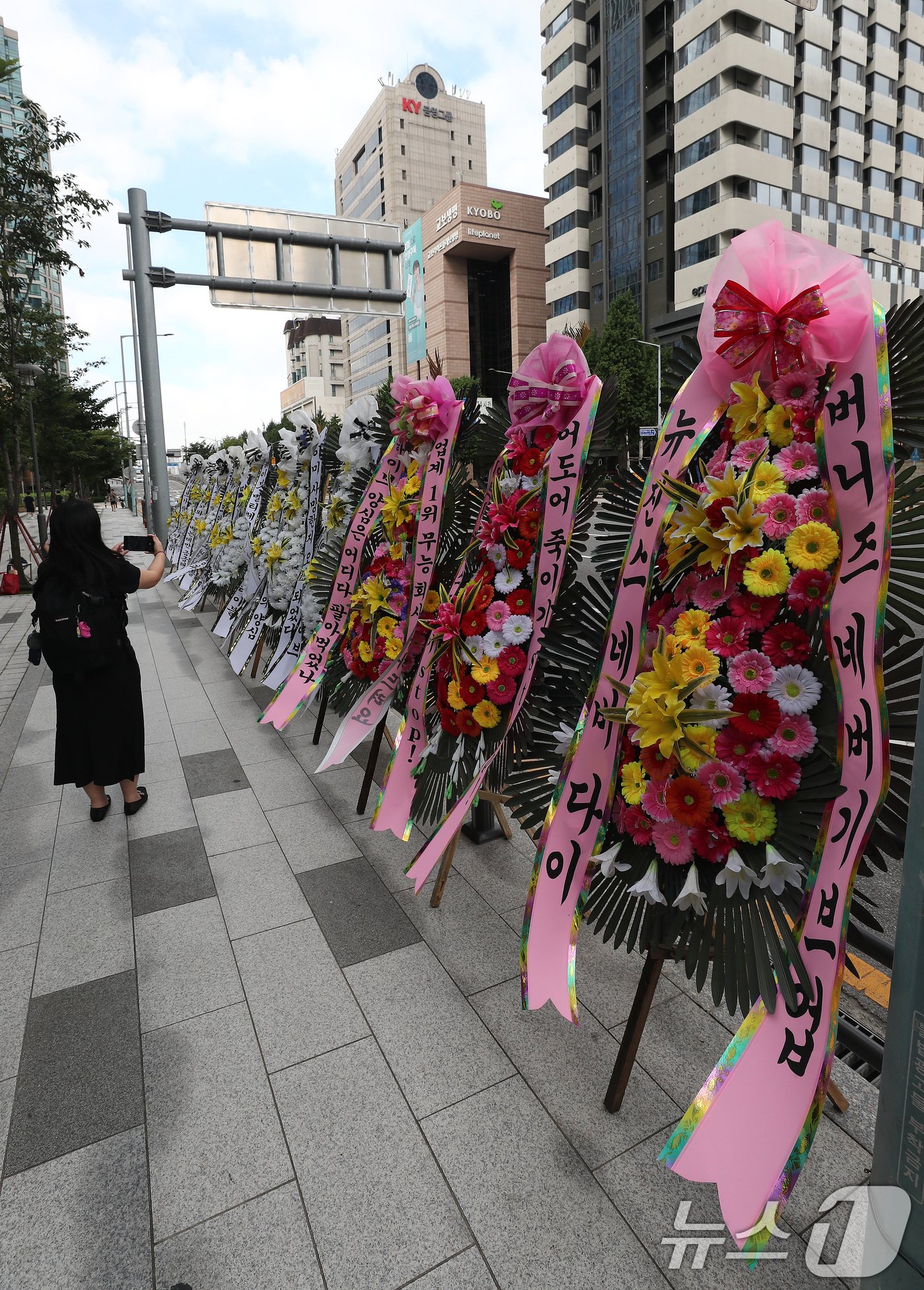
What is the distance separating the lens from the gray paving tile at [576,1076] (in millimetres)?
1974

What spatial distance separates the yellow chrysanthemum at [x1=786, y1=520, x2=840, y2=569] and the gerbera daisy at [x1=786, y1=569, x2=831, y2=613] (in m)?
0.02

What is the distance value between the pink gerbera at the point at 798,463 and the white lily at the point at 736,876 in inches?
34.1

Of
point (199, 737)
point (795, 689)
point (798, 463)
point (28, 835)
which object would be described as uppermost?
point (798, 463)

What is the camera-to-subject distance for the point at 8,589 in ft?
41.0

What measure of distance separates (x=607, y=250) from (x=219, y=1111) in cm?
4296

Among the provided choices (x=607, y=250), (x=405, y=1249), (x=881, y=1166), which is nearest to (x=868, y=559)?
(x=881, y=1166)

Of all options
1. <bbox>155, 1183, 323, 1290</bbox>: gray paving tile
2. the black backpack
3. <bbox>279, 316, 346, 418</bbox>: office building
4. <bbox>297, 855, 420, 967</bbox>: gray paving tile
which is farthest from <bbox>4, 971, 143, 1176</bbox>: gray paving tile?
<bbox>279, 316, 346, 418</bbox>: office building

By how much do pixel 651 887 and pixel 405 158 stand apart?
7959 centimetres

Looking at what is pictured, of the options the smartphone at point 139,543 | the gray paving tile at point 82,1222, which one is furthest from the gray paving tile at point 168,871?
the smartphone at point 139,543

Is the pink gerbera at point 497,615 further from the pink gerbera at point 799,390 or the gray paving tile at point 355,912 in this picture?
the gray paving tile at point 355,912

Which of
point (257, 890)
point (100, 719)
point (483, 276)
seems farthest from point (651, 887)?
point (483, 276)

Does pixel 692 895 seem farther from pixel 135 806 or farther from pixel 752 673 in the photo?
pixel 135 806

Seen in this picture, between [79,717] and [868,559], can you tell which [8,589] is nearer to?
[79,717]

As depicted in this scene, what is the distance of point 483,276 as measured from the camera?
5547 cm
